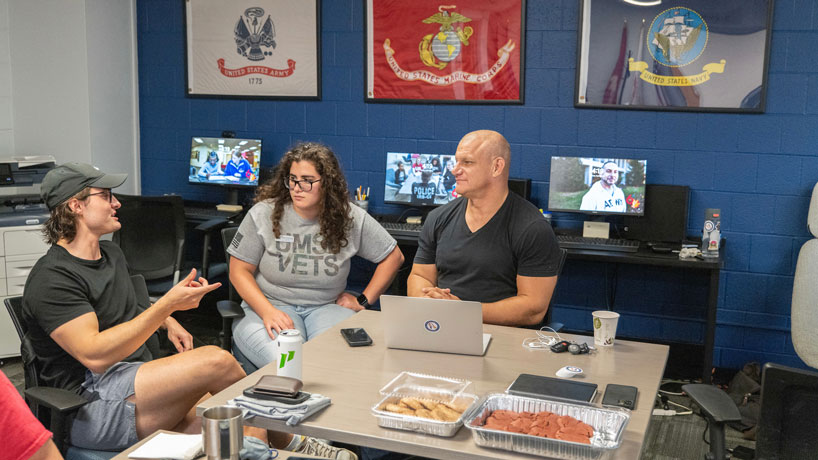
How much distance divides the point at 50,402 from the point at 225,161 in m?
3.22

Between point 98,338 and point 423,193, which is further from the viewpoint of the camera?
point 423,193

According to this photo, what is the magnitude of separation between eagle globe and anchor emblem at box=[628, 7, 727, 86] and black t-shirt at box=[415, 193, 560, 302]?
5.81 feet

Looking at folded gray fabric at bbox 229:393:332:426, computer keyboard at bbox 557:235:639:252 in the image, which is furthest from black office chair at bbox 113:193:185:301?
folded gray fabric at bbox 229:393:332:426

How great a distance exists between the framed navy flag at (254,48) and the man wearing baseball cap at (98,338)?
2.70 metres

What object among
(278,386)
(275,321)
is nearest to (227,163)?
(275,321)

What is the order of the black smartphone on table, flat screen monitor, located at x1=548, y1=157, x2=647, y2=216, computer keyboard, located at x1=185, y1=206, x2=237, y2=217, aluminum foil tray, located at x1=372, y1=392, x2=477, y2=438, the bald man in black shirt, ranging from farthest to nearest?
computer keyboard, located at x1=185, y1=206, x2=237, y2=217 < flat screen monitor, located at x1=548, y1=157, x2=647, y2=216 < the bald man in black shirt < the black smartphone on table < aluminum foil tray, located at x1=372, y1=392, x2=477, y2=438

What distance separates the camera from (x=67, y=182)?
266 centimetres

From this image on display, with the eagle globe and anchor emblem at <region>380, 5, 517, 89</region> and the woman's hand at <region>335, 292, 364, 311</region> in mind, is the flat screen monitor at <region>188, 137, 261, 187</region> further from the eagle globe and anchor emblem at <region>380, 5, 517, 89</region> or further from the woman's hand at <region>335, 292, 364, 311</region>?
the woman's hand at <region>335, 292, 364, 311</region>

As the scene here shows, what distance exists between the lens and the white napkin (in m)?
1.80

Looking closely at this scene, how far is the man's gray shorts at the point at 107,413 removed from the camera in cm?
238

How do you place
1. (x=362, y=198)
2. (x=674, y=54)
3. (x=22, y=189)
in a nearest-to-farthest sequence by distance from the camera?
(x=674, y=54) < (x=22, y=189) < (x=362, y=198)

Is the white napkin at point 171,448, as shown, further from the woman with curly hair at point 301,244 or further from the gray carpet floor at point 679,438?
the gray carpet floor at point 679,438

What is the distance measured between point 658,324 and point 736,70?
1462 millimetres

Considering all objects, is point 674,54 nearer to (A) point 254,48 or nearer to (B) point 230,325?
(A) point 254,48
